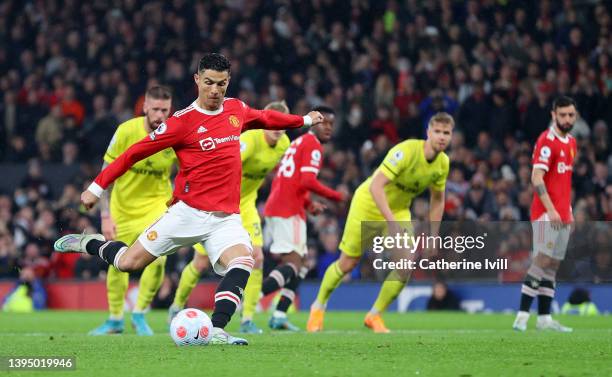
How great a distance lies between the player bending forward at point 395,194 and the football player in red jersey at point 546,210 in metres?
1.13

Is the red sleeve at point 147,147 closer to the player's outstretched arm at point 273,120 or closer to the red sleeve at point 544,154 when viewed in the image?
the player's outstretched arm at point 273,120

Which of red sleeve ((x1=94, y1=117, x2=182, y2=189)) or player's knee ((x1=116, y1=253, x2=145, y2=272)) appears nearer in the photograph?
red sleeve ((x1=94, y1=117, x2=182, y2=189))

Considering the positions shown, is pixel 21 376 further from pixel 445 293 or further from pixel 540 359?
pixel 445 293

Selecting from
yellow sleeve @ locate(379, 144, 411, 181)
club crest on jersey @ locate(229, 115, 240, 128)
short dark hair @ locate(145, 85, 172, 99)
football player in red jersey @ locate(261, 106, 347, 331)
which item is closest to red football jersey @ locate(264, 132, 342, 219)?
football player in red jersey @ locate(261, 106, 347, 331)

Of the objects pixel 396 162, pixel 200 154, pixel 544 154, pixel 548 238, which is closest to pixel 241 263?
pixel 200 154

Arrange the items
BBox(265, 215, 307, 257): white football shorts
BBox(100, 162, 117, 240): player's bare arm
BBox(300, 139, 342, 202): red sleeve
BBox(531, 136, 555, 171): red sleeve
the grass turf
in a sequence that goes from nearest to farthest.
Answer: the grass turf
BBox(100, 162, 117, 240): player's bare arm
BBox(531, 136, 555, 171): red sleeve
BBox(300, 139, 342, 202): red sleeve
BBox(265, 215, 307, 257): white football shorts

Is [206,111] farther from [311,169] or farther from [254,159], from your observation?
[311,169]

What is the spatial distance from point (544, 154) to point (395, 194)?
1561 millimetres

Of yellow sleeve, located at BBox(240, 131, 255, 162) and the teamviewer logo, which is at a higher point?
yellow sleeve, located at BBox(240, 131, 255, 162)

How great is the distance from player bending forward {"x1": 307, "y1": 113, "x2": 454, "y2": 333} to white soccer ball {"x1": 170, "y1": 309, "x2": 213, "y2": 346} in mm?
3316

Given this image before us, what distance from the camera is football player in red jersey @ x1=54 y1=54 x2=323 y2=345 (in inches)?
318

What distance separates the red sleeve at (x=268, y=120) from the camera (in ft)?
28.0

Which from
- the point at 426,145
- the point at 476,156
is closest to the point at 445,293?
the point at 476,156

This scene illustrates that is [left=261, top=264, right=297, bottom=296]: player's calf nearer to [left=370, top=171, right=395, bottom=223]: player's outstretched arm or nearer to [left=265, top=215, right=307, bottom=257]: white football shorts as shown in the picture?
[left=265, top=215, right=307, bottom=257]: white football shorts
